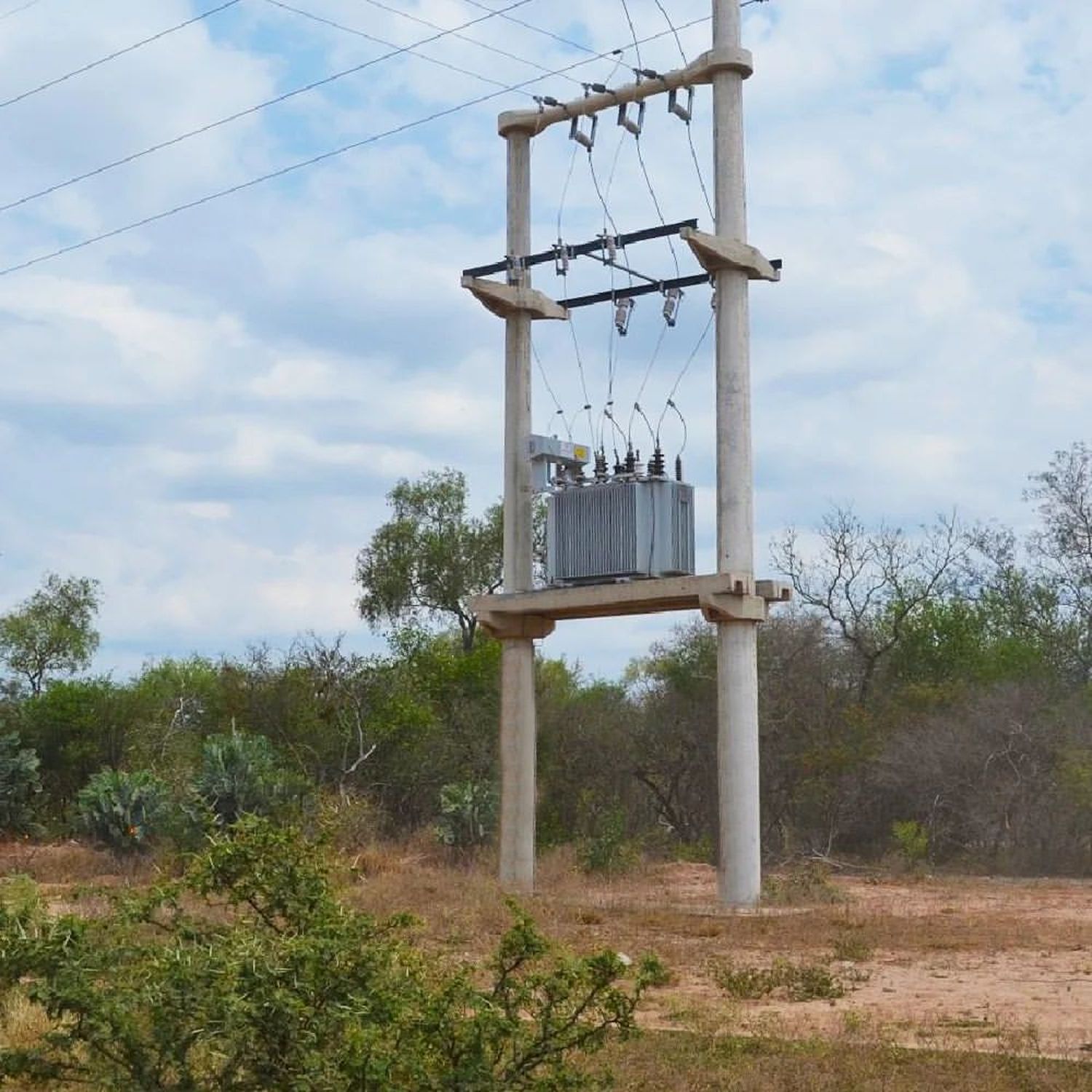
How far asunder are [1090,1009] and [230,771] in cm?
1283

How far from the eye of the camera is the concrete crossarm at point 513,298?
19.9 m

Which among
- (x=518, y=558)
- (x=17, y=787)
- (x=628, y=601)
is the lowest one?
(x=17, y=787)

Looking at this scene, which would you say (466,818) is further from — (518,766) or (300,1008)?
(300,1008)

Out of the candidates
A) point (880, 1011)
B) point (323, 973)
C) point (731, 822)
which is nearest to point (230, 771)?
point (731, 822)

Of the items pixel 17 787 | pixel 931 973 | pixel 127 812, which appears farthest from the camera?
pixel 17 787

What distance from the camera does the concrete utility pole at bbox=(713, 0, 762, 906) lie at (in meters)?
17.5

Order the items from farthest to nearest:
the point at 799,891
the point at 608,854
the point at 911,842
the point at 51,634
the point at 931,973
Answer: the point at 51,634, the point at 911,842, the point at 608,854, the point at 799,891, the point at 931,973

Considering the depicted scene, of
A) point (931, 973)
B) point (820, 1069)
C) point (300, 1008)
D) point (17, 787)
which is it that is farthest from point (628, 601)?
point (17, 787)

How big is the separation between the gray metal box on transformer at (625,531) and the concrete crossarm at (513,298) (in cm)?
245

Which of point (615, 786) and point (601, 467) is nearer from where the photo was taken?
point (601, 467)

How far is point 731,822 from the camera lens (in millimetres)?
17469

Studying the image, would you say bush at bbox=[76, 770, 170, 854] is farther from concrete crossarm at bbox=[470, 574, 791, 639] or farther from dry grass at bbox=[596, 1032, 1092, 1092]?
dry grass at bbox=[596, 1032, 1092, 1092]

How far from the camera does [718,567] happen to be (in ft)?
57.8

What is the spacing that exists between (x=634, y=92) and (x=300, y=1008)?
14.7 meters
